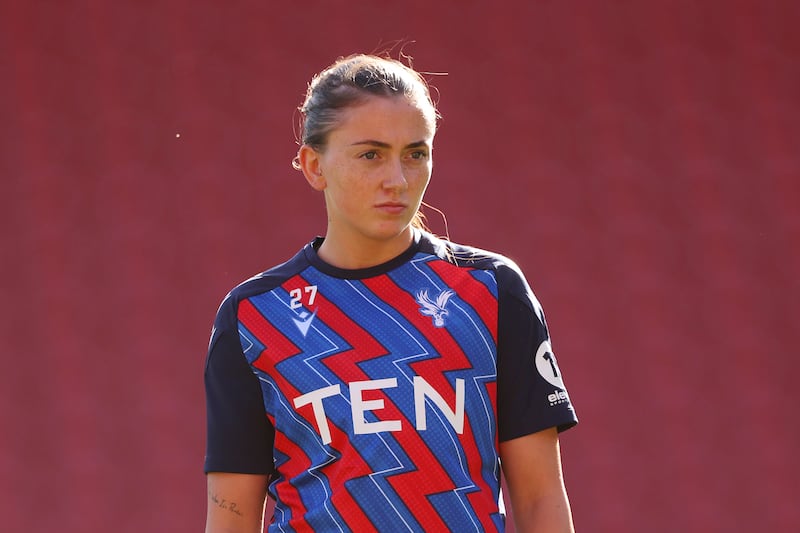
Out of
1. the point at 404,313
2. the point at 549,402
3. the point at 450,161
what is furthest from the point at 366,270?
the point at 450,161

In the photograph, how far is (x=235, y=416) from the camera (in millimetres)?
2039

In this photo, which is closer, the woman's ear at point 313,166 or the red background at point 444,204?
the woman's ear at point 313,166

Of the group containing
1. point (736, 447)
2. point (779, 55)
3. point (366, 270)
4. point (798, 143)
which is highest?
point (779, 55)

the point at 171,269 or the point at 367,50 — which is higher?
the point at 367,50

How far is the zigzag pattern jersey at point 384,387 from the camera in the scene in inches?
75.3

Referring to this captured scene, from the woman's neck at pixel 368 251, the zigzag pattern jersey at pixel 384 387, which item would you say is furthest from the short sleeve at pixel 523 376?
the woman's neck at pixel 368 251

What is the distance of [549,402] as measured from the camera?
1988 mm

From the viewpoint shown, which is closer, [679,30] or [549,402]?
[549,402]

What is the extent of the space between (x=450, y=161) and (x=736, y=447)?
122cm

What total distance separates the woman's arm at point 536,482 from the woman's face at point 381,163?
0.39 metres

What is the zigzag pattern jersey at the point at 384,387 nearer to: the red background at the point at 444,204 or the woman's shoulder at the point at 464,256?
the woman's shoulder at the point at 464,256

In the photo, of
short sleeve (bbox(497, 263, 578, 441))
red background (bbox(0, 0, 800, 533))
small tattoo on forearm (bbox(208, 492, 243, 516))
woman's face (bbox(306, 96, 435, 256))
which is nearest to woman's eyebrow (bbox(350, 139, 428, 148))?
woman's face (bbox(306, 96, 435, 256))

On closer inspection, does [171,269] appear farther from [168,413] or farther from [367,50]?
[367,50]

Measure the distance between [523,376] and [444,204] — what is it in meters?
1.94
